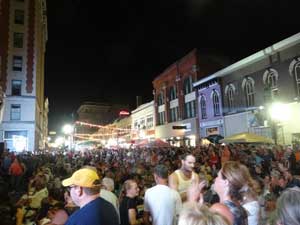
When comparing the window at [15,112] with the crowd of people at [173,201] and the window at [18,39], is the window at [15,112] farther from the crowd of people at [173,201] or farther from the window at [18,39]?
the crowd of people at [173,201]

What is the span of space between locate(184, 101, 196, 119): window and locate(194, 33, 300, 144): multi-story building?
3359 millimetres

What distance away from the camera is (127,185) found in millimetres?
4961

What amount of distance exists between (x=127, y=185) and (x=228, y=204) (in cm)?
222

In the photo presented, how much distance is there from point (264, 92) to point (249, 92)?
3.86 m

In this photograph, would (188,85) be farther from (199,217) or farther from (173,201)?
(199,217)

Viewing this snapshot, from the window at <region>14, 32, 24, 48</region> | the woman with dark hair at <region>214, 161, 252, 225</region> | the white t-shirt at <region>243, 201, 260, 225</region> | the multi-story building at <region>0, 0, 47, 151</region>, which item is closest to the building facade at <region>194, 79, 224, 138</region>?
the multi-story building at <region>0, 0, 47, 151</region>

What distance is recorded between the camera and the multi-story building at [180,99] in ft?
116

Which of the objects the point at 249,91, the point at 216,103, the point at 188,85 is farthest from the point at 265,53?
the point at 188,85

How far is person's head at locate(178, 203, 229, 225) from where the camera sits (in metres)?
1.92

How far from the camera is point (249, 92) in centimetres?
2623

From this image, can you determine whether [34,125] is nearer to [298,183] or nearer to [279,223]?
[298,183]

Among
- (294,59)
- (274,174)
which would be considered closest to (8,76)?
(294,59)

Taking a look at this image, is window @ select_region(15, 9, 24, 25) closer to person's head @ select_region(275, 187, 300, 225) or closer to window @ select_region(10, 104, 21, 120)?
window @ select_region(10, 104, 21, 120)

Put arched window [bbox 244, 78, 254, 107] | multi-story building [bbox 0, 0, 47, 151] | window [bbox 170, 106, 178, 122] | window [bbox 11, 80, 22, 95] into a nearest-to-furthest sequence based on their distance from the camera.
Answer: arched window [bbox 244, 78, 254, 107] → multi-story building [bbox 0, 0, 47, 151] → window [bbox 11, 80, 22, 95] → window [bbox 170, 106, 178, 122]
